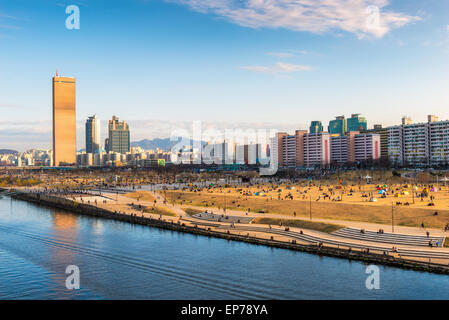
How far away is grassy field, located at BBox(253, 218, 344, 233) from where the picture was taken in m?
36.2

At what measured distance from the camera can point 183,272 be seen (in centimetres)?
2566

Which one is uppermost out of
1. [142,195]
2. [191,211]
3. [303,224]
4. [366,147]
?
[366,147]

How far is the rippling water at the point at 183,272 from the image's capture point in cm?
2192

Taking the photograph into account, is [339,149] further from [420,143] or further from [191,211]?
[191,211]

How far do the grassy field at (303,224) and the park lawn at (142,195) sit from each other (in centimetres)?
2785

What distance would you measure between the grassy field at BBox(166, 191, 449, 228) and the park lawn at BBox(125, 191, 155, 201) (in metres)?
7.86

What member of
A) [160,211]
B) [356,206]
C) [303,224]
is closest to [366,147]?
[356,206]

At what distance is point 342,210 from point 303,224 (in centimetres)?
755

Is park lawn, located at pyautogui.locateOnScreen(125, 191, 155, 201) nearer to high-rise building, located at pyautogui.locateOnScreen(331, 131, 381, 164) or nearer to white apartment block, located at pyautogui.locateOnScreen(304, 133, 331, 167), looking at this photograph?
high-rise building, located at pyautogui.locateOnScreen(331, 131, 381, 164)

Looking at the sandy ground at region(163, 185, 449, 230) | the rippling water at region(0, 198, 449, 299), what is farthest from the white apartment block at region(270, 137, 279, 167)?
the rippling water at region(0, 198, 449, 299)

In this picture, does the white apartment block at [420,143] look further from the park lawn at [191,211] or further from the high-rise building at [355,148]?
the park lawn at [191,211]

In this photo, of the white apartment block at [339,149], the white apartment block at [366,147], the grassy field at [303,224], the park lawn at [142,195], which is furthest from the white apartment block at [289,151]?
the grassy field at [303,224]

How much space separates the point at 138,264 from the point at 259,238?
11329mm
